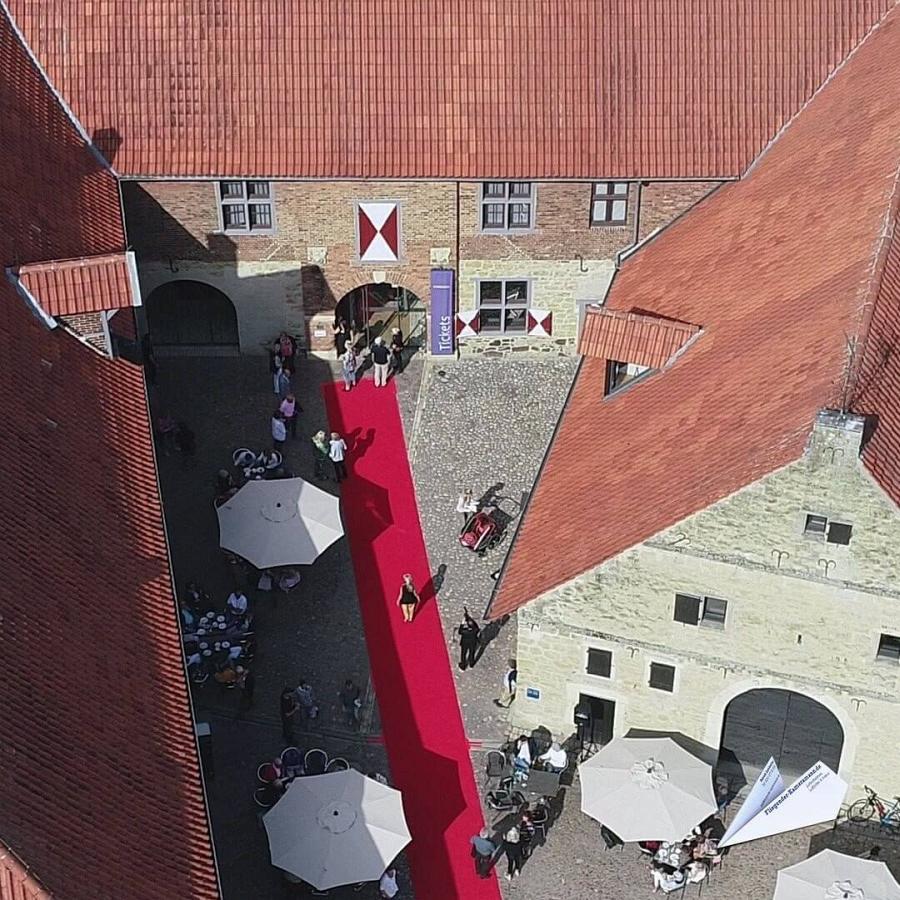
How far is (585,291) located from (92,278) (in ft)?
45.0

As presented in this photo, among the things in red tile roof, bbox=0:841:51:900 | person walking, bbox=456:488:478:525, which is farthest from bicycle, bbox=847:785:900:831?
red tile roof, bbox=0:841:51:900

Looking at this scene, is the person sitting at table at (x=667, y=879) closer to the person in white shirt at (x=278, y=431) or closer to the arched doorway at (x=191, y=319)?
the person in white shirt at (x=278, y=431)

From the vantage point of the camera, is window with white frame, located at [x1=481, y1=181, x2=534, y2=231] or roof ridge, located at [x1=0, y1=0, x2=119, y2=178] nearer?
roof ridge, located at [x1=0, y1=0, x2=119, y2=178]

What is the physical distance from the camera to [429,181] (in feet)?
120

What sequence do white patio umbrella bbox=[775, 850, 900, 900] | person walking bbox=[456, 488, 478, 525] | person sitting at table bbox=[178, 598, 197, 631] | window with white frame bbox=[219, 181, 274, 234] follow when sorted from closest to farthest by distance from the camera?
white patio umbrella bbox=[775, 850, 900, 900] → person sitting at table bbox=[178, 598, 197, 631] → person walking bbox=[456, 488, 478, 525] → window with white frame bbox=[219, 181, 274, 234]

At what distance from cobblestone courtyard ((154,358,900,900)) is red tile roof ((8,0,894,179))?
561 centimetres

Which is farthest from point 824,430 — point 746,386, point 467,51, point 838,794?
point 467,51

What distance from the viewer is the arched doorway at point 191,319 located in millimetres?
39250

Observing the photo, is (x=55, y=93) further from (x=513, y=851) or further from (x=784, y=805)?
(x=784, y=805)

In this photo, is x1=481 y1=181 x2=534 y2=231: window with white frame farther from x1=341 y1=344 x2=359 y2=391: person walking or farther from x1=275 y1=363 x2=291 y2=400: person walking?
x1=275 y1=363 x2=291 y2=400: person walking

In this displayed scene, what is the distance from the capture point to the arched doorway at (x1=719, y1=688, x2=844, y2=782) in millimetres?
27172

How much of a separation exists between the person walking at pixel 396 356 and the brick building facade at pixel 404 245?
121 centimetres

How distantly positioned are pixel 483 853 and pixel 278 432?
13054 mm

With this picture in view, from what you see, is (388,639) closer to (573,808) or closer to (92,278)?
(573,808)
